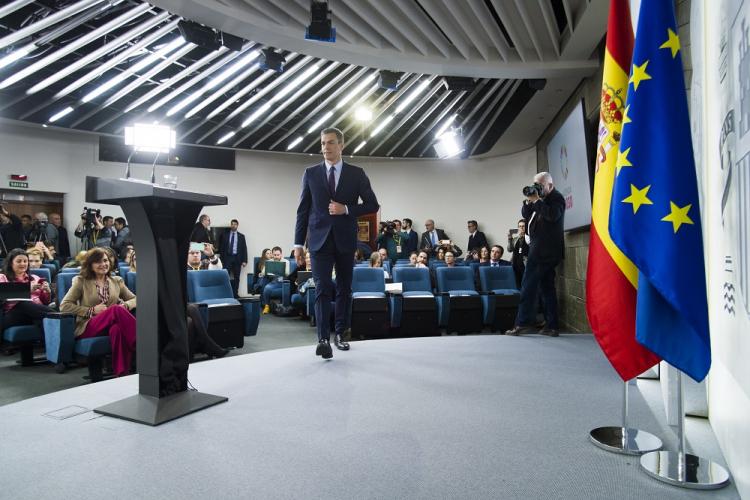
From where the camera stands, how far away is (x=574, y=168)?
6590 millimetres

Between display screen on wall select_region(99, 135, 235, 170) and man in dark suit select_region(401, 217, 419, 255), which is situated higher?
display screen on wall select_region(99, 135, 235, 170)

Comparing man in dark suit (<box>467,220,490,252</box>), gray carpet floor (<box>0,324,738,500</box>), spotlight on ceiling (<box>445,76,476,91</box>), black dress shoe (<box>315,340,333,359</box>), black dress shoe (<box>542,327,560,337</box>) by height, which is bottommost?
gray carpet floor (<box>0,324,738,500</box>)

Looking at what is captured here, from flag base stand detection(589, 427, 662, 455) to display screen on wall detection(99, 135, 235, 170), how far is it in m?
9.15

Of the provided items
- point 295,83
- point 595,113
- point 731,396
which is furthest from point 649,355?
point 295,83

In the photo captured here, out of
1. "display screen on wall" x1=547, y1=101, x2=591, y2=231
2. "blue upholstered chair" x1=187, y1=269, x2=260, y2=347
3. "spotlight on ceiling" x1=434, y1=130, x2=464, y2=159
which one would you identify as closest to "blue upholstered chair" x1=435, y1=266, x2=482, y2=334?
"display screen on wall" x1=547, y1=101, x2=591, y2=231

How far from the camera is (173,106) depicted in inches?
353

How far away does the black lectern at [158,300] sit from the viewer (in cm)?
213

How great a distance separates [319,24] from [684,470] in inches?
186

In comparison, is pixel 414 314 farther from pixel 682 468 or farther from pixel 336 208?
pixel 682 468

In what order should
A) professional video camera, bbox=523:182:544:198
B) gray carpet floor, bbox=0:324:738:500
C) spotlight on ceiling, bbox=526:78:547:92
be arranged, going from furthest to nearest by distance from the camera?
spotlight on ceiling, bbox=526:78:547:92
professional video camera, bbox=523:182:544:198
gray carpet floor, bbox=0:324:738:500

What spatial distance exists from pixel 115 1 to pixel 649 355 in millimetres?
6728

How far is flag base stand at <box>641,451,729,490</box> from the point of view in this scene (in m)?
1.47

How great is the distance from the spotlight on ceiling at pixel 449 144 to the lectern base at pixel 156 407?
8.54 metres

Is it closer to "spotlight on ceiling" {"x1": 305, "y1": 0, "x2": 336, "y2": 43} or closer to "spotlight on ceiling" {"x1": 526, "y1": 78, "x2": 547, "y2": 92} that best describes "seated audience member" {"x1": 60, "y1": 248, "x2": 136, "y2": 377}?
"spotlight on ceiling" {"x1": 305, "y1": 0, "x2": 336, "y2": 43}
